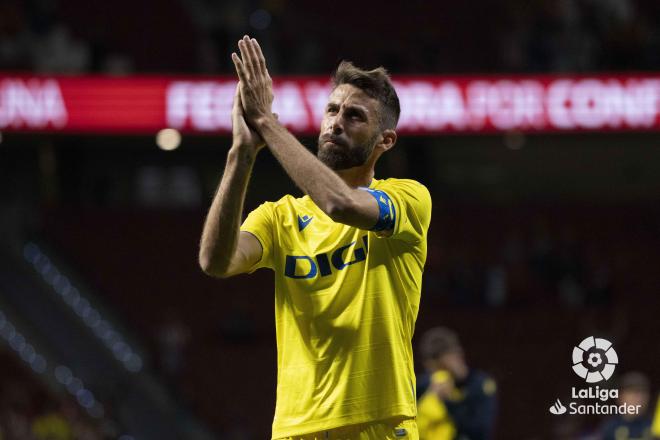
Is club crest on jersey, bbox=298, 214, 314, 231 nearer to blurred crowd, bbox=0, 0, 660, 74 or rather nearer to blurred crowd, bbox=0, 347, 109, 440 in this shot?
blurred crowd, bbox=0, 347, 109, 440

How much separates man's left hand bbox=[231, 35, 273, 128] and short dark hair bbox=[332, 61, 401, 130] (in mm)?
468

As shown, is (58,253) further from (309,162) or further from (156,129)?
(309,162)

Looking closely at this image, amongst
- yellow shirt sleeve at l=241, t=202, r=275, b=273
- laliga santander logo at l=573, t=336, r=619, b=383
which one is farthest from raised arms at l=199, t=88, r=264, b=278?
laliga santander logo at l=573, t=336, r=619, b=383

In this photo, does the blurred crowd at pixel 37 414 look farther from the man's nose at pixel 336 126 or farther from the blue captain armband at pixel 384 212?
the blue captain armband at pixel 384 212

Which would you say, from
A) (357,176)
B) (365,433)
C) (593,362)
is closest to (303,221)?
(357,176)

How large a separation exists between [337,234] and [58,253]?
16637 millimetres

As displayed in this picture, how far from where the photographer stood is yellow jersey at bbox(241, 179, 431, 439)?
154 inches

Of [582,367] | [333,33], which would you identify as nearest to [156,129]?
[333,33]

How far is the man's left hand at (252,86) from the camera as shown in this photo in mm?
3809

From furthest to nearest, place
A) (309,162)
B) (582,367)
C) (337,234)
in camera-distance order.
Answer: (582,367) < (337,234) < (309,162)

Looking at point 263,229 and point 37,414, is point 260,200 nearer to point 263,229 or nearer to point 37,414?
point 37,414

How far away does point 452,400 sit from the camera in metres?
7.41

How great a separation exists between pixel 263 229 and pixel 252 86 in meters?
0.58

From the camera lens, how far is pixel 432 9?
21.6 m
